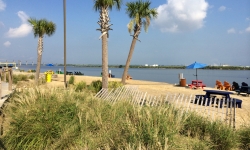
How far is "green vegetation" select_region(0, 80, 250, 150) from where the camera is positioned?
3.32 metres

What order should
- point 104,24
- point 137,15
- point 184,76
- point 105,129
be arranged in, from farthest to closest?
1. point 184,76
2. point 137,15
3. point 104,24
4. point 105,129

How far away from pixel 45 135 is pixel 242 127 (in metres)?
4.25

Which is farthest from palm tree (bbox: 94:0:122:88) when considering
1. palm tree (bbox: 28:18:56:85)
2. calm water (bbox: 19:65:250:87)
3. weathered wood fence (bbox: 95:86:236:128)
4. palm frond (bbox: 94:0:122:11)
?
calm water (bbox: 19:65:250:87)

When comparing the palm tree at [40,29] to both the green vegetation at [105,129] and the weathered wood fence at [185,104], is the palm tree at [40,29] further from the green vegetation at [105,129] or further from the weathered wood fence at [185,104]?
the green vegetation at [105,129]

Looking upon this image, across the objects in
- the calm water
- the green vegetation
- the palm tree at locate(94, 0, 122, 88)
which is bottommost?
the calm water

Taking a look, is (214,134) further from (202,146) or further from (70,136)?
(70,136)

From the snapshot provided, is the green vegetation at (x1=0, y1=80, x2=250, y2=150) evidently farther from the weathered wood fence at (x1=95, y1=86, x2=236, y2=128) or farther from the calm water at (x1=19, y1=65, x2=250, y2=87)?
the calm water at (x1=19, y1=65, x2=250, y2=87)

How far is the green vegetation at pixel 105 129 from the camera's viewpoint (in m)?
3.32

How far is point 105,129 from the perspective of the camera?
410 cm

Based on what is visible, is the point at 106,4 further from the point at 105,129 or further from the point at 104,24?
the point at 105,129

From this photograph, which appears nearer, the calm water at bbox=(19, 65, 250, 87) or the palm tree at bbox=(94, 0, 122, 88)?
the palm tree at bbox=(94, 0, 122, 88)

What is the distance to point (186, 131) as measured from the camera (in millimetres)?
4520

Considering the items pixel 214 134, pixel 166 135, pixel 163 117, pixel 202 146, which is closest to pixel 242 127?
pixel 214 134

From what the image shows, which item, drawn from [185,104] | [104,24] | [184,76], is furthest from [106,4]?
[184,76]
